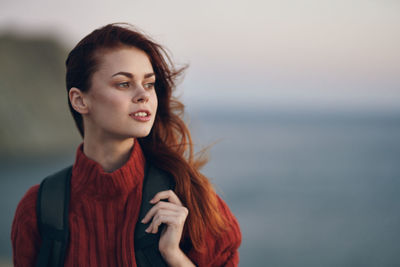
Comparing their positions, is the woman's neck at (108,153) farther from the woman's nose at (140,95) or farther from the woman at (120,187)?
the woman's nose at (140,95)

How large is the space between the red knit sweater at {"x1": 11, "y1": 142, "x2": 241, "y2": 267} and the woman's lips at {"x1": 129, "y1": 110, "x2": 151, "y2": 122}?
0.25 m

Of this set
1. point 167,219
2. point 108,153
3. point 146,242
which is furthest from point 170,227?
point 108,153

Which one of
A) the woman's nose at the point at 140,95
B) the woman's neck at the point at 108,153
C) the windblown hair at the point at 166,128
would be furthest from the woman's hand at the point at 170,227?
the woman's nose at the point at 140,95

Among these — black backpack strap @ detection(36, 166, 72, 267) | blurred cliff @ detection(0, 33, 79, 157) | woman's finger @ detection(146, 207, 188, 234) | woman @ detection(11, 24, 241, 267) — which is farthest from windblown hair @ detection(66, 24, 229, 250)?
blurred cliff @ detection(0, 33, 79, 157)

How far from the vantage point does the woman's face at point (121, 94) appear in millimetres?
2090

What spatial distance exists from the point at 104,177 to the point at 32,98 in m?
23.2

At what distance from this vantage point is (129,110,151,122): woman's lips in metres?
2.12

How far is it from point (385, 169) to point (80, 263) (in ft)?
96.6

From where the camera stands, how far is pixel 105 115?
2.12m

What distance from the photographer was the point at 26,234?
2.21 metres

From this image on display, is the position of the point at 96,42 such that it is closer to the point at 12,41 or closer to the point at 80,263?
the point at 80,263

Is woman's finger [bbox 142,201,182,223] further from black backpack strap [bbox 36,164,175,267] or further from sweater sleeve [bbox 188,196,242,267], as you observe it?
sweater sleeve [bbox 188,196,242,267]

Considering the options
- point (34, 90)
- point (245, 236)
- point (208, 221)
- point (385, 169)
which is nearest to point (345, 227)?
point (245, 236)

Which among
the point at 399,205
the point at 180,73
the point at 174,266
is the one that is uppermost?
the point at 180,73
